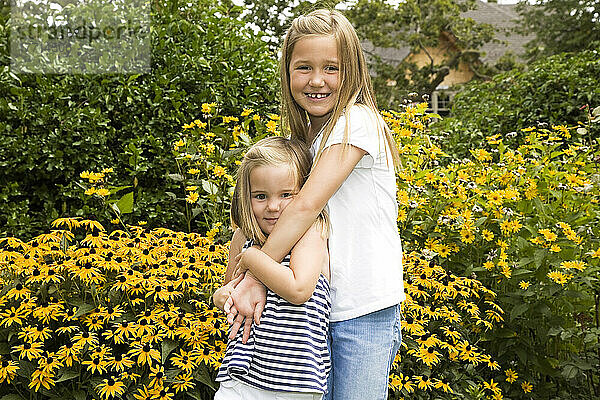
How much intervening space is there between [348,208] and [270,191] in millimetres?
204

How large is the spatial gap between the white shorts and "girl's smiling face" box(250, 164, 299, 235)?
39 centimetres

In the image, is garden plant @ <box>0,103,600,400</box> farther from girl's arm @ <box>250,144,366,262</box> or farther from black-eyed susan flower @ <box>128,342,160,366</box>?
girl's arm @ <box>250,144,366,262</box>

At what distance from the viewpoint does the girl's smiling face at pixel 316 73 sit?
1.85 m

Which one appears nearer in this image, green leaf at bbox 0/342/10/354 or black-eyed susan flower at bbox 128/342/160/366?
black-eyed susan flower at bbox 128/342/160/366

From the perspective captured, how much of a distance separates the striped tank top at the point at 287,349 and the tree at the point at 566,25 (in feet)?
41.3

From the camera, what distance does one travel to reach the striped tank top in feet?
5.48

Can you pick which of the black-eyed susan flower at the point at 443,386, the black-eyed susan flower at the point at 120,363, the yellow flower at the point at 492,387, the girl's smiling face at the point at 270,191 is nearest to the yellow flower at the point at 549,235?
the yellow flower at the point at 492,387

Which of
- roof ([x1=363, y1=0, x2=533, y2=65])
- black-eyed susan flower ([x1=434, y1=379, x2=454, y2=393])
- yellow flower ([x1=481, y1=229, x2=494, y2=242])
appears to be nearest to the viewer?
black-eyed susan flower ([x1=434, y1=379, x2=454, y2=393])

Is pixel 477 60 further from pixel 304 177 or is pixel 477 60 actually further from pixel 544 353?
pixel 304 177

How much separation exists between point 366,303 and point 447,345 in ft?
3.96

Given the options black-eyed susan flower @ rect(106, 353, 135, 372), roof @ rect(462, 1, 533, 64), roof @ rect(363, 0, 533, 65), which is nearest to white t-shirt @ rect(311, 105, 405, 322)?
black-eyed susan flower @ rect(106, 353, 135, 372)

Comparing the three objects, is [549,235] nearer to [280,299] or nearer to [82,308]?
[280,299]

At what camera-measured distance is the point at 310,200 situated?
1.72 meters

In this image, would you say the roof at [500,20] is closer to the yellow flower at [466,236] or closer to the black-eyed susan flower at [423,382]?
the yellow flower at [466,236]
